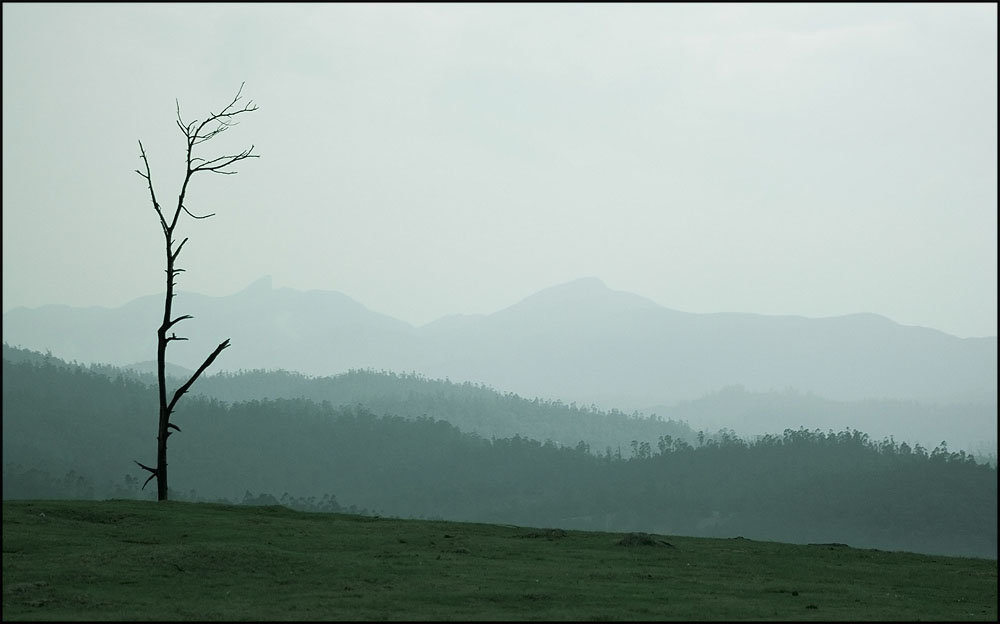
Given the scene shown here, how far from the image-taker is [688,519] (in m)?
183

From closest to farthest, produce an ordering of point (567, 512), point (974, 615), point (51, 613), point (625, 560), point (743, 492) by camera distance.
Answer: point (51, 613) → point (974, 615) → point (625, 560) → point (743, 492) → point (567, 512)

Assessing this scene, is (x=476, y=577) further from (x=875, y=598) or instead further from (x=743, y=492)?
(x=743, y=492)

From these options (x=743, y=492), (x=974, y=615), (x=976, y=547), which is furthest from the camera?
(x=743, y=492)

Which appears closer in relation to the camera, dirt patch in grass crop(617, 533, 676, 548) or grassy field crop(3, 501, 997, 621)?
grassy field crop(3, 501, 997, 621)

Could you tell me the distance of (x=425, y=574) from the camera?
80.5 ft

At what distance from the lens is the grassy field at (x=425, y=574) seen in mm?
20031

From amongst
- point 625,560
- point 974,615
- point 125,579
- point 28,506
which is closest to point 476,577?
point 625,560

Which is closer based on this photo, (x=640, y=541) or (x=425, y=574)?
(x=425, y=574)

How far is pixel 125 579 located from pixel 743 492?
171068mm

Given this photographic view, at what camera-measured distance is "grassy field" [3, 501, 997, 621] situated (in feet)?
65.7

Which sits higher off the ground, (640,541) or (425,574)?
(425,574)

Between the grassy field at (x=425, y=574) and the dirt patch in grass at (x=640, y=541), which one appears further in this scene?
the dirt patch in grass at (x=640, y=541)

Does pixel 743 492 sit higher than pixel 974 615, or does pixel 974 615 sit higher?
pixel 974 615

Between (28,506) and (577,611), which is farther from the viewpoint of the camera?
(28,506)
